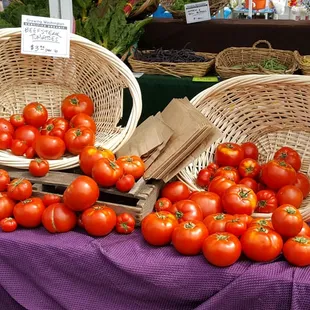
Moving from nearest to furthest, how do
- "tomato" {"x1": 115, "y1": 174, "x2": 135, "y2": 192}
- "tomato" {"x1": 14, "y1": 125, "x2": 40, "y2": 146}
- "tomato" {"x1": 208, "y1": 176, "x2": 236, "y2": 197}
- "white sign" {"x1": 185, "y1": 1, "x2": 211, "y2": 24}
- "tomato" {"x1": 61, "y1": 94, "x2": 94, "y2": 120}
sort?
"tomato" {"x1": 115, "y1": 174, "x2": 135, "y2": 192} < "tomato" {"x1": 208, "y1": 176, "x2": 236, "y2": 197} < "tomato" {"x1": 14, "y1": 125, "x2": 40, "y2": 146} < "tomato" {"x1": 61, "y1": 94, "x2": 94, "y2": 120} < "white sign" {"x1": 185, "y1": 1, "x2": 211, "y2": 24}

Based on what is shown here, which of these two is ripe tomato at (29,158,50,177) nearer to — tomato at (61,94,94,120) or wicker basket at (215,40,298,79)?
tomato at (61,94,94,120)

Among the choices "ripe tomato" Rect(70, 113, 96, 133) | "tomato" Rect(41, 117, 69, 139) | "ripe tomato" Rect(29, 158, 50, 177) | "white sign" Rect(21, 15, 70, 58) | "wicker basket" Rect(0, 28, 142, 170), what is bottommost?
"ripe tomato" Rect(29, 158, 50, 177)

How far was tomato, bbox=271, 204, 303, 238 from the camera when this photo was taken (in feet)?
4.08

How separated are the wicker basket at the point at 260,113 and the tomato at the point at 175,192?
0.16 m

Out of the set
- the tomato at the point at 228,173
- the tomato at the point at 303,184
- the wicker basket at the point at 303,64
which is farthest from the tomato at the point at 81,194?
the wicker basket at the point at 303,64

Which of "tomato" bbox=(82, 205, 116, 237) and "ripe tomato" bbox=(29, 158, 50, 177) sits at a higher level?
"ripe tomato" bbox=(29, 158, 50, 177)

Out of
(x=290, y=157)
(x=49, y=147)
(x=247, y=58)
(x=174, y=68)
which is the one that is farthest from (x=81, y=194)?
(x=247, y=58)

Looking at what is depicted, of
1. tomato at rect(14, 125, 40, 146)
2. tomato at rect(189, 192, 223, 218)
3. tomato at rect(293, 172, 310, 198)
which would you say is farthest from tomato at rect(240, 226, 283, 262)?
tomato at rect(14, 125, 40, 146)

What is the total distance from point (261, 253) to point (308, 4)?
3.42 meters

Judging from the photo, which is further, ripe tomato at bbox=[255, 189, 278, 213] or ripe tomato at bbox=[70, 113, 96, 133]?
ripe tomato at bbox=[70, 113, 96, 133]

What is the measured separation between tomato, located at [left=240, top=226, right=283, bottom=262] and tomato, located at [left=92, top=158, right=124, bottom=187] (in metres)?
0.42

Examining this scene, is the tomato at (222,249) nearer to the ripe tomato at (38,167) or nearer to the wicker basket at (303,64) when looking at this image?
the ripe tomato at (38,167)

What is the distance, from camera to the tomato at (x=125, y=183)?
1442 mm

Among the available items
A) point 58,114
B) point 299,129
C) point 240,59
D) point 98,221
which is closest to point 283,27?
point 240,59
